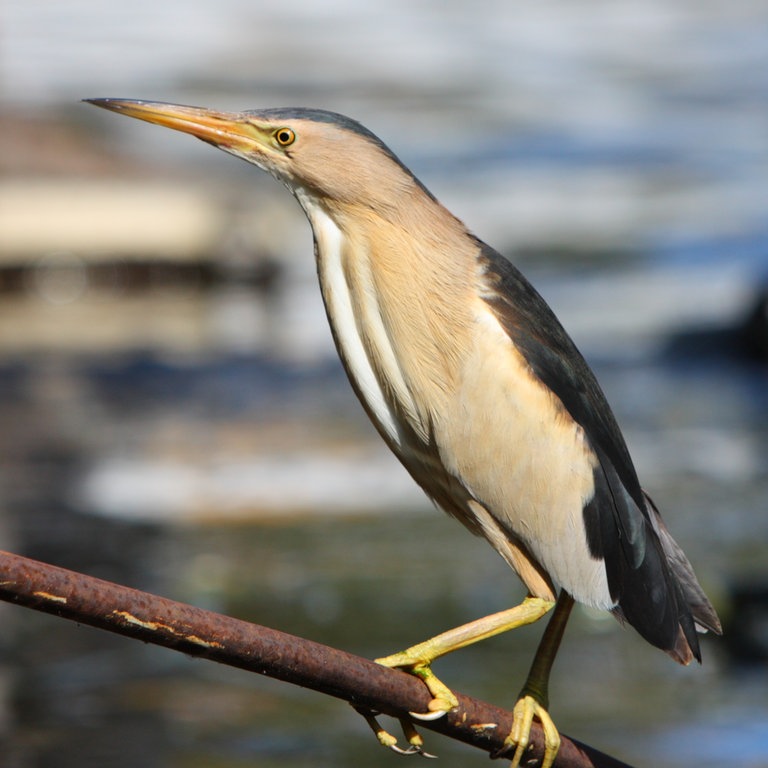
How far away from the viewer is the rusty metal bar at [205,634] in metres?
1.89

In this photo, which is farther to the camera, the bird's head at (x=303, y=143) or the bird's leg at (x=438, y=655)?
the bird's head at (x=303, y=143)

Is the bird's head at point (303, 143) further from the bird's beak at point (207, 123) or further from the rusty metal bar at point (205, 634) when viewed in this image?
the rusty metal bar at point (205, 634)

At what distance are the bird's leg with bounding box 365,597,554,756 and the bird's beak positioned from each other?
2.83ft

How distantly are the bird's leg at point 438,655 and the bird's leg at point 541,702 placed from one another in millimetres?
114

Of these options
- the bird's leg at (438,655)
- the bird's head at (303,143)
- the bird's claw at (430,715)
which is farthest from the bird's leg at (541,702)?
the bird's head at (303,143)

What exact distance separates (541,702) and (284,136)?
106 centimetres

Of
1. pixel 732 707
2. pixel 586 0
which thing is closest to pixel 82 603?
pixel 732 707

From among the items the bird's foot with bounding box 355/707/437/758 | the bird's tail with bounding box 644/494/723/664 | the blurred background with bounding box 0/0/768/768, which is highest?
the bird's tail with bounding box 644/494/723/664

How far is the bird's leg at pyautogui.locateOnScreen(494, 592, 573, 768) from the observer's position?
246cm

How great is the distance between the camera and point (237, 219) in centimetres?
1327

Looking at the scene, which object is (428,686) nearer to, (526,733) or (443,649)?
(443,649)

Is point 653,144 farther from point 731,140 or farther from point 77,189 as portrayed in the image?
point 77,189

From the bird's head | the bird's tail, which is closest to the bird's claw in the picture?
the bird's tail

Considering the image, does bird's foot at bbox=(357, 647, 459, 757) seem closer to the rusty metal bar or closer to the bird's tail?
the rusty metal bar
